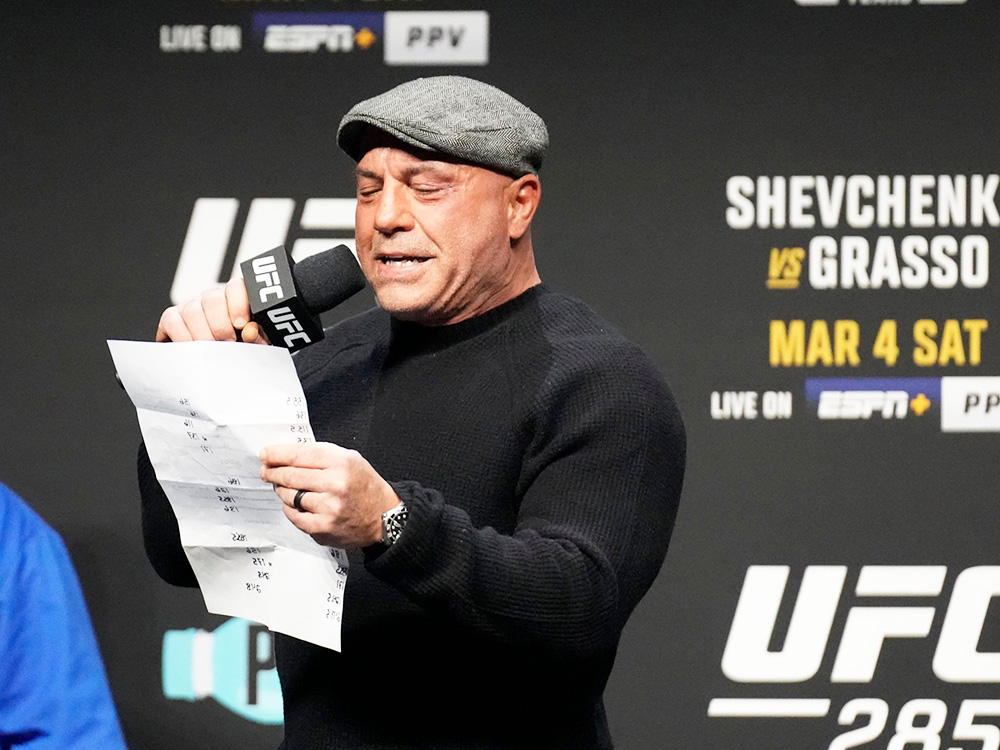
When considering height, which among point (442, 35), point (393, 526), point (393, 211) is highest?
point (442, 35)

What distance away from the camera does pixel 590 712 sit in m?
1.38

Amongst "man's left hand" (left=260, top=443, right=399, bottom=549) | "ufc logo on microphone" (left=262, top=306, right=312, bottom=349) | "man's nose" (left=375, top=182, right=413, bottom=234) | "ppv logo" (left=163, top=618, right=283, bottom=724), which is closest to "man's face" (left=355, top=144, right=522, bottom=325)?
"man's nose" (left=375, top=182, right=413, bottom=234)

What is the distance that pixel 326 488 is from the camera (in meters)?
1.02

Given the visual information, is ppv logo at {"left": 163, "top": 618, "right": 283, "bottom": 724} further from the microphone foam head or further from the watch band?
the watch band

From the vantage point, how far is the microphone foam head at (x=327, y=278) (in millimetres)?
1315

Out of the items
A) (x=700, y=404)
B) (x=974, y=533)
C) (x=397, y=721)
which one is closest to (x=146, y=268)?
(x=700, y=404)

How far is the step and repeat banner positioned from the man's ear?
1.09 m

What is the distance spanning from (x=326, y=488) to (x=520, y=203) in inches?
20.3

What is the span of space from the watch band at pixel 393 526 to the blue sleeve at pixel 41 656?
27cm

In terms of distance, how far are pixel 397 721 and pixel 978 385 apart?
1.59m

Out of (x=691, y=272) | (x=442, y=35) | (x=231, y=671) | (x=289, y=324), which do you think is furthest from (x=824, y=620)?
(x=289, y=324)

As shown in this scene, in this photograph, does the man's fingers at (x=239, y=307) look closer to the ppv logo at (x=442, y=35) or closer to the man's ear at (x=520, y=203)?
the man's ear at (x=520, y=203)

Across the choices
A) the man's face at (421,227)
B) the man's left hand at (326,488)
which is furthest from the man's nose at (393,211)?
the man's left hand at (326,488)

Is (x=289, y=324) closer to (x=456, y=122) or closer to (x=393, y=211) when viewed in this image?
(x=393, y=211)
